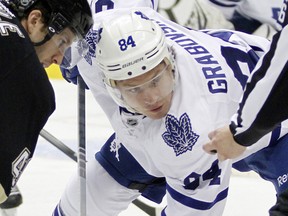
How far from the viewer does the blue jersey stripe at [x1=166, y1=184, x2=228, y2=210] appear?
2.11 metres

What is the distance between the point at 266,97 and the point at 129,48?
46 cm

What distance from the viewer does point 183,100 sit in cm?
204

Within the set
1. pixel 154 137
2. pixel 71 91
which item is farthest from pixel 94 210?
pixel 71 91

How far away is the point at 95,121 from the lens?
3.94 metres

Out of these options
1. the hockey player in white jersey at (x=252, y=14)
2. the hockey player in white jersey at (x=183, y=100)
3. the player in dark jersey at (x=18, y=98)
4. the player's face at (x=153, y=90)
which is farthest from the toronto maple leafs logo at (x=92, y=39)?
the hockey player in white jersey at (x=252, y=14)

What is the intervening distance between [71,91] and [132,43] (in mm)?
2430

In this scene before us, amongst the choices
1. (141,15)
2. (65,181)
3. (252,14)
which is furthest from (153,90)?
(252,14)

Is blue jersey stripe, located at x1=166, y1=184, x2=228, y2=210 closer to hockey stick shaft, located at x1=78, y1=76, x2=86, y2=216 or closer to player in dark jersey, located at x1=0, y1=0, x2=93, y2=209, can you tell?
hockey stick shaft, located at x1=78, y1=76, x2=86, y2=216

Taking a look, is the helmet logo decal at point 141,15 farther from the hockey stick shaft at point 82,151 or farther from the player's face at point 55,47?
the hockey stick shaft at point 82,151

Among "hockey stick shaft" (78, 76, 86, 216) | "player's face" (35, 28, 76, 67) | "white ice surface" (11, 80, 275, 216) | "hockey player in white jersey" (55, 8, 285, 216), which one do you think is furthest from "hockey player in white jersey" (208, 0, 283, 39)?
"player's face" (35, 28, 76, 67)

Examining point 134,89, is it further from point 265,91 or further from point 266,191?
point 266,191

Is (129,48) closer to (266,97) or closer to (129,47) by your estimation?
(129,47)

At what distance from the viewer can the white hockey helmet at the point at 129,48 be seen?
6.64ft

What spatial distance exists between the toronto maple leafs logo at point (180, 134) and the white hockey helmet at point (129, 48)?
14 centimetres
